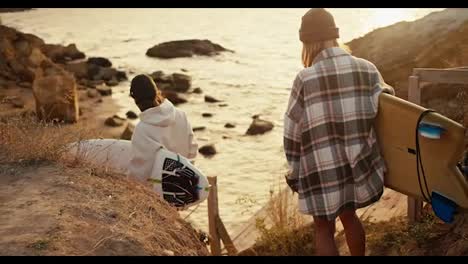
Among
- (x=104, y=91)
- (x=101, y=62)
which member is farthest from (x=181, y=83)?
(x=101, y=62)

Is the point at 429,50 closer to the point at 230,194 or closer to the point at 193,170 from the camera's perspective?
the point at 193,170

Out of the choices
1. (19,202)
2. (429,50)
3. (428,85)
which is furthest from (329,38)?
(429,50)

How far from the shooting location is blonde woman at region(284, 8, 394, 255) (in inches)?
132

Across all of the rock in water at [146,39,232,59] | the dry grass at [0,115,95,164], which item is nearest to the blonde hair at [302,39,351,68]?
the dry grass at [0,115,95,164]

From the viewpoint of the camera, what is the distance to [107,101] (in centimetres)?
1981

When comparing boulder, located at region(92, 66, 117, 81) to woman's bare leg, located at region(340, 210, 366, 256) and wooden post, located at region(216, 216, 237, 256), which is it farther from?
woman's bare leg, located at region(340, 210, 366, 256)

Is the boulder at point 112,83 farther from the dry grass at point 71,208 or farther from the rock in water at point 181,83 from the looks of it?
the dry grass at point 71,208

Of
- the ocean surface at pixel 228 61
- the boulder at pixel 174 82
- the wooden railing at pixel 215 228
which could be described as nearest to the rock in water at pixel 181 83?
the boulder at pixel 174 82

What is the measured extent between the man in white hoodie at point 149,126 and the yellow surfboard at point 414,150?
1956 millimetres

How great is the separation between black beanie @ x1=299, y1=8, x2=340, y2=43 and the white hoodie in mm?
1774

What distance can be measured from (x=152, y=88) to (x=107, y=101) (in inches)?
611

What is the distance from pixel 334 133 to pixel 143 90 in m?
1.92

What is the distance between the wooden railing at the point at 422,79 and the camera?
4062 millimetres

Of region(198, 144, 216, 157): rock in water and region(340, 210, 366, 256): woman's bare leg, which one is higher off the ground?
region(340, 210, 366, 256): woman's bare leg
